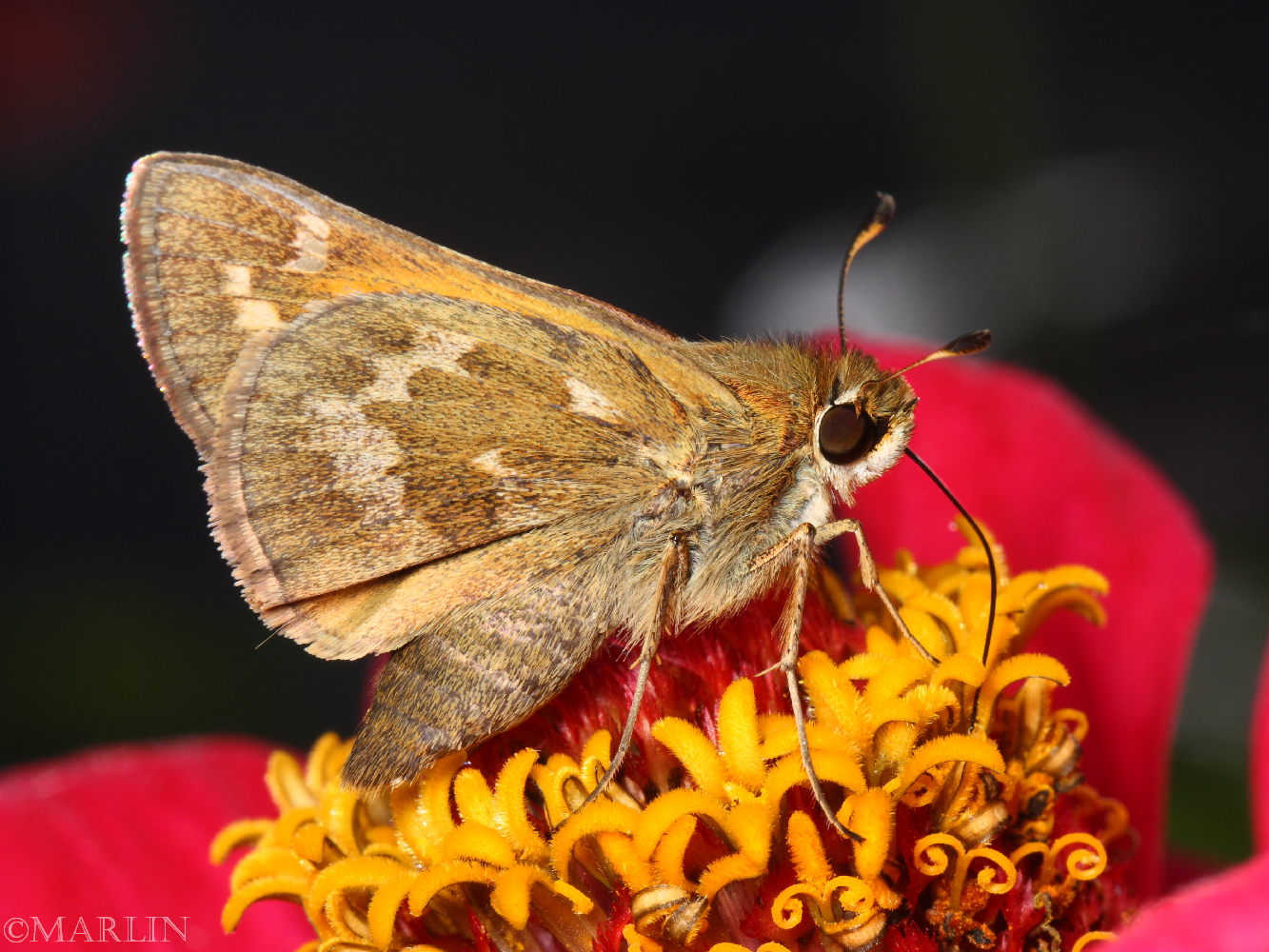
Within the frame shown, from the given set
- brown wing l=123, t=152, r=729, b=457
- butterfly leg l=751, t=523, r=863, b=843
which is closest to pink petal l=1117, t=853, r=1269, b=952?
butterfly leg l=751, t=523, r=863, b=843

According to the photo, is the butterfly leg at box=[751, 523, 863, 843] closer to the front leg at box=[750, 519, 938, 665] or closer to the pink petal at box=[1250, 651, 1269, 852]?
the front leg at box=[750, 519, 938, 665]

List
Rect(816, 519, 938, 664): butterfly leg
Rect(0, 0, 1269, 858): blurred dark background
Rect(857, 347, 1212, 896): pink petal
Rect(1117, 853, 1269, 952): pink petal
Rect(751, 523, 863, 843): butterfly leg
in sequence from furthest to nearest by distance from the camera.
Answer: Rect(0, 0, 1269, 858): blurred dark background → Rect(857, 347, 1212, 896): pink petal → Rect(816, 519, 938, 664): butterfly leg → Rect(751, 523, 863, 843): butterfly leg → Rect(1117, 853, 1269, 952): pink petal

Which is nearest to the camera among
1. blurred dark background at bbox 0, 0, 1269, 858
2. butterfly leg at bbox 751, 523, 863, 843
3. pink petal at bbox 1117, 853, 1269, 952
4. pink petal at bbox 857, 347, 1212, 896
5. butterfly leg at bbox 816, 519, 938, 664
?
pink petal at bbox 1117, 853, 1269, 952

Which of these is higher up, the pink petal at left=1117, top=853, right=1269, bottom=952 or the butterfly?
the butterfly

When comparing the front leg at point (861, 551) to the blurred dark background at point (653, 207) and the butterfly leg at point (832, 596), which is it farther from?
the blurred dark background at point (653, 207)

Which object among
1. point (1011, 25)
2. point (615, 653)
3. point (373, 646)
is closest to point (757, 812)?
point (615, 653)
